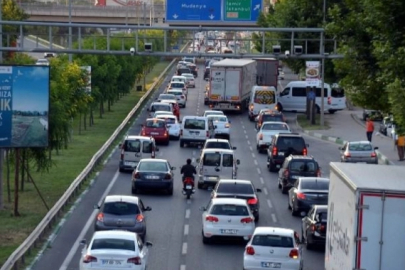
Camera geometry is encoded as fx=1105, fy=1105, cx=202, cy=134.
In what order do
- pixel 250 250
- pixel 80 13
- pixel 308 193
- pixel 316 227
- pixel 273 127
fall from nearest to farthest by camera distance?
1. pixel 250 250
2. pixel 316 227
3. pixel 308 193
4. pixel 273 127
5. pixel 80 13

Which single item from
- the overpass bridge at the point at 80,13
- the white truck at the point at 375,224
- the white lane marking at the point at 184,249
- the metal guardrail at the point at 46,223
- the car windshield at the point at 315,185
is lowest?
the white lane marking at the point at 184,249

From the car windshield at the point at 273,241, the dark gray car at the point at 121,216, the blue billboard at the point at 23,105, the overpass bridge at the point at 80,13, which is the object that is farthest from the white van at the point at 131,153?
the overpass bridge at the point at 80,13

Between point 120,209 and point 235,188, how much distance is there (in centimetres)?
523

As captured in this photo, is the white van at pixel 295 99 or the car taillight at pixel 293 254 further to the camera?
the white van at pixel 295 99

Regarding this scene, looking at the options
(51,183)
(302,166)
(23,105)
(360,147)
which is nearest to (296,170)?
(302,166)

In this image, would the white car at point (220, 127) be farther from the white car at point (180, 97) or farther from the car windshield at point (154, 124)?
the white car at point (180, 97)

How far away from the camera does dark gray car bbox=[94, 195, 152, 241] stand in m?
28.4

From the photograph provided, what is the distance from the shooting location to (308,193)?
3312 centimetres

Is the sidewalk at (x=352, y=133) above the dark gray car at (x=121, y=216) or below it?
below

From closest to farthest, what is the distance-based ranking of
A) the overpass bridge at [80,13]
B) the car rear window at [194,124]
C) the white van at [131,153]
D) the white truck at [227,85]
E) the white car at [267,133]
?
1. the white van at [131,153]
2. the white car at [267,133]
3. the car rear window at [194,124]
4. the white truck at [227,85]
5. the overpass bridge at [80,13]

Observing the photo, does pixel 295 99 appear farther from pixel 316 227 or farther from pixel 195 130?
pixel 316 227

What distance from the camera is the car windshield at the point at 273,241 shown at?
951 inches

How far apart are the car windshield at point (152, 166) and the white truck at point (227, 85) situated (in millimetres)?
34425

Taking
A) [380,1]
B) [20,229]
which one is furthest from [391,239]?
[20,229]
